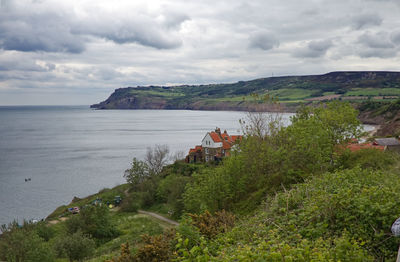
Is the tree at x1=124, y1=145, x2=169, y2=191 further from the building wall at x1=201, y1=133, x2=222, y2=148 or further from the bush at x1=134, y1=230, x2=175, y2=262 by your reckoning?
the bush at x1=134, y1=230, x2=175, y2=262

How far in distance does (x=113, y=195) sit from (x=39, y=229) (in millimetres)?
20817

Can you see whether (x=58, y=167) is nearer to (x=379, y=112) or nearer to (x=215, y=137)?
(x=215, y=137)

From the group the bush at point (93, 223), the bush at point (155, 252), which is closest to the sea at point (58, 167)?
the bush at point (93, 223)

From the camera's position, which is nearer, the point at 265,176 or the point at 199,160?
the point at 265,176

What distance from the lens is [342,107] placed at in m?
25.8

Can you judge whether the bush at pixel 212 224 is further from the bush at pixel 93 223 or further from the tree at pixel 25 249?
the bush at pixel 93 223

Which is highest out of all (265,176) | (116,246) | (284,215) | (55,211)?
(284,215)

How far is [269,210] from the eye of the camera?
10570mm

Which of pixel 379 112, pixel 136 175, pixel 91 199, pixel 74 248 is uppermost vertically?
pixel 379 112

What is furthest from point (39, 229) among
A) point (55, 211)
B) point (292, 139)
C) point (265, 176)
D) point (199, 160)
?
point (199, 160)

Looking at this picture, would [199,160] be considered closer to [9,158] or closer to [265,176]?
[265,176]

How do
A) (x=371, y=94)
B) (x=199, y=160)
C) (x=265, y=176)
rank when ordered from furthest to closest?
(x=371, y=94), (x=199, y=160), (x=265, y=176)

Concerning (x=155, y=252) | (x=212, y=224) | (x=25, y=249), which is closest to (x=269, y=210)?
(x=212, y=224)

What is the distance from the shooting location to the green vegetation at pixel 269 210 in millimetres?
6935
